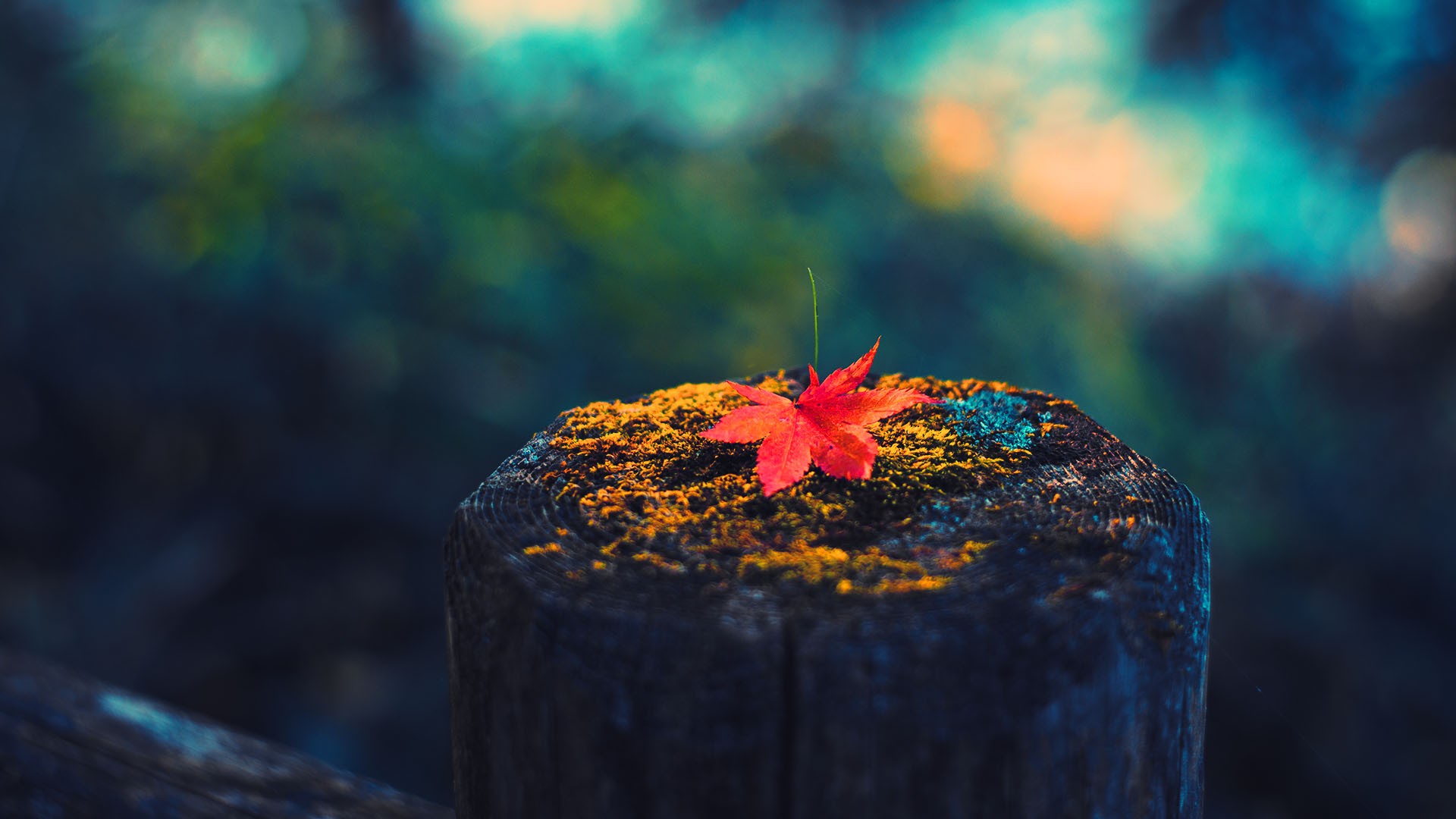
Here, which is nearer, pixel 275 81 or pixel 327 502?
pixel 327 502

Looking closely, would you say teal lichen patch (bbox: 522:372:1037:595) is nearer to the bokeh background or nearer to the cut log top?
the cut log top

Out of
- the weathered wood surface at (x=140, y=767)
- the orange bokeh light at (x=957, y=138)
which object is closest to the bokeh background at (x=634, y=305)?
the orange bokeh light at (x=957, y=138)

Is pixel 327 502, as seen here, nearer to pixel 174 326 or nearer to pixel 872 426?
pixel 174 326

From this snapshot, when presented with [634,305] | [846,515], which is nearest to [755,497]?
[846,515]

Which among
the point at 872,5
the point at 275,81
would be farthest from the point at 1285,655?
the point at 275,81

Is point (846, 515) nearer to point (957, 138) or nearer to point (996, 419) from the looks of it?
point (996, 419)

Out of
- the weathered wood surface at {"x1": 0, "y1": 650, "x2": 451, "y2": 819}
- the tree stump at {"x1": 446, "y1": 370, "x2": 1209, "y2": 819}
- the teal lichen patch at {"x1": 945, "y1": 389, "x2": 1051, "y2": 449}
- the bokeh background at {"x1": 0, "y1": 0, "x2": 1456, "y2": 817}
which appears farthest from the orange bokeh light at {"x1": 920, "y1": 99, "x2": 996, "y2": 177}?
the weathered wood surface at {"x1": 0, "y1": 650, "x2": 451, "y2": 819}

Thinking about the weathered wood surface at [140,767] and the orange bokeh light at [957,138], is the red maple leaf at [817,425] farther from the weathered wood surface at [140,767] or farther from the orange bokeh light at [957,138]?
the orange bokeh light at [957,138]
